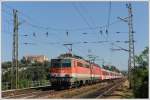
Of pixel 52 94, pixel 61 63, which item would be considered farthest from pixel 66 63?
pixel 52 94

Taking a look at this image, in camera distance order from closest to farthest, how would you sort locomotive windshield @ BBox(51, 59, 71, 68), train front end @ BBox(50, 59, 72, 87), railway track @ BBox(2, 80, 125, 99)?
railway track @ BBox(2, 80, 125, 99) < train front end @ BBox(50, 59, 72, 87) < locomotive windshield @ BBox(51, 59, 71, 68)

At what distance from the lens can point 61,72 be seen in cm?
2698

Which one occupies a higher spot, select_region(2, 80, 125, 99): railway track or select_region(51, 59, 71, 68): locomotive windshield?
select_region(51, 59, 71, 68): locomotive windshield

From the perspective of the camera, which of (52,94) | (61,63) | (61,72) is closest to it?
(52,94)

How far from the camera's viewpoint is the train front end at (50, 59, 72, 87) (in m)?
26.8

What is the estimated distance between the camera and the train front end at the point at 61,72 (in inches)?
1054

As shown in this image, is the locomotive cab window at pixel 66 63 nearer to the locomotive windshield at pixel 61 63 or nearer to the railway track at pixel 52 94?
the locomotive windshield at pixel 61 63

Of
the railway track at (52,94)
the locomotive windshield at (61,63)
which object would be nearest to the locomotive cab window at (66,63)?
the locomotive windshield at (61,63)

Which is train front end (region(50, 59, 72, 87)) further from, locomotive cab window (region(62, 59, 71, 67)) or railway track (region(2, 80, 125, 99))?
railway track (region(2, 80, 125, 99))

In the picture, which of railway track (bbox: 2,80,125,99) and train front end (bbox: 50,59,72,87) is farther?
train front end (bbox: 50,59,72,87)

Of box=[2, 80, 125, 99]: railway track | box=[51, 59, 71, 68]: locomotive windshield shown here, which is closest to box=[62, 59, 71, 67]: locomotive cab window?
box=[51, 59, 71, 68]: locomotive windshield

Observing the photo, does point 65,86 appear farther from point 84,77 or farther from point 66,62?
point 84,77

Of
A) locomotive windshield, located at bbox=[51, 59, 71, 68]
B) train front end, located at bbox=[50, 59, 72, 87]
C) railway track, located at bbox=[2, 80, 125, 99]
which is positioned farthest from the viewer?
locomotive windshield, located at bbox=[51, 59, 71, 68]

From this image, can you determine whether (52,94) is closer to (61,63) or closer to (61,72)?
(61,72)
